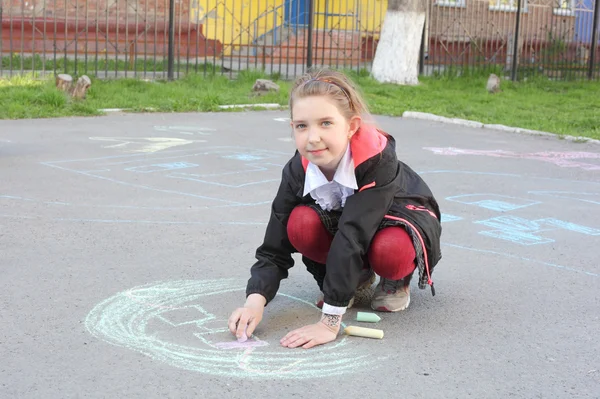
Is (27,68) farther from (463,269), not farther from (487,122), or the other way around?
(463,269)

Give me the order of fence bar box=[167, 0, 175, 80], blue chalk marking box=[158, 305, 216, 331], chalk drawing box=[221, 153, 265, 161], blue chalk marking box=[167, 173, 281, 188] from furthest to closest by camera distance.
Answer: fence bar box=[167, 0, 175, 80]
chalk drawing box=[221, 153, 265, 161]
blue chalk marking box=[167, 173, 281, 188]
blue chalk marking box=[158, 305, 216, 331]

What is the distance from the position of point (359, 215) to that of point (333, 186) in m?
0.17

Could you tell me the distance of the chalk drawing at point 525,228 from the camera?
475 cm

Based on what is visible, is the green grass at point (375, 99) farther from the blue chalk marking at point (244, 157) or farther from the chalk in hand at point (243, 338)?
the chalk in hand at point (243, 338)

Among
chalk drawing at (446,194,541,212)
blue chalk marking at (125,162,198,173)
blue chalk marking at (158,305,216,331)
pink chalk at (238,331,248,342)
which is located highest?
blue chalk marking at (125,162,198,173)

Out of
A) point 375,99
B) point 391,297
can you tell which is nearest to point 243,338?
point 391,297

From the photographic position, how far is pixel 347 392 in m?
2.65

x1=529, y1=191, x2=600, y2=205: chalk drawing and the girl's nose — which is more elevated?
the girl's nose

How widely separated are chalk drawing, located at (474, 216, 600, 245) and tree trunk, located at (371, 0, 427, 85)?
894 centimetres

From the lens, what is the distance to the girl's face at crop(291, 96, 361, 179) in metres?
3.01

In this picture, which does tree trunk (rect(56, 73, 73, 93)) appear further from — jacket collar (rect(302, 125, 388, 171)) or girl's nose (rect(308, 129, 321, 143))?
girl's nose (rect(308, 129, 321, 143))

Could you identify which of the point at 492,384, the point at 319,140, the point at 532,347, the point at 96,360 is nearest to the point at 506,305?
the point at 532,347

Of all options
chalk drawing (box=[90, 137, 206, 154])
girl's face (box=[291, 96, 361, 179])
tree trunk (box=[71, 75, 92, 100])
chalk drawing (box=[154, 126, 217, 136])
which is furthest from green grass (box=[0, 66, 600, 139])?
girl's face (box=[291, 96, 361, 179])

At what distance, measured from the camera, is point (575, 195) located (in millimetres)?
6047
